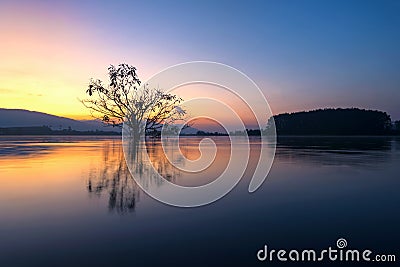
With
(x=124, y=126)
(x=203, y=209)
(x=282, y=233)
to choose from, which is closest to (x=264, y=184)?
(x=203, y=209)

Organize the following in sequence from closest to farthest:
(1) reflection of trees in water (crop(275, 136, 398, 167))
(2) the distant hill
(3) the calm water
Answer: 1. (3) the calm water
2. (1) reflection of trees in water (crop(275, 136, 398, 167))
3. (2) the distant hill

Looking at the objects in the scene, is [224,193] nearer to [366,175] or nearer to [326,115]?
[366,175]

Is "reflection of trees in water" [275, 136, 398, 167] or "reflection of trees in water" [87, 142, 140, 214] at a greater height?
"reflection of trees in water" [275, 136, 398, 167]

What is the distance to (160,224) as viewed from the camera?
5.66m

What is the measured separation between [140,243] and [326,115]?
144610mm

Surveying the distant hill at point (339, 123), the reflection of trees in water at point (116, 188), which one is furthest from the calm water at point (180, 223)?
the distant hill at point (339, 123)

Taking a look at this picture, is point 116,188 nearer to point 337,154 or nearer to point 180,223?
point 180,223

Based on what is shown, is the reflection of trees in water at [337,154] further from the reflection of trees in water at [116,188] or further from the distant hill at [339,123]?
the distant hill at [339,123]

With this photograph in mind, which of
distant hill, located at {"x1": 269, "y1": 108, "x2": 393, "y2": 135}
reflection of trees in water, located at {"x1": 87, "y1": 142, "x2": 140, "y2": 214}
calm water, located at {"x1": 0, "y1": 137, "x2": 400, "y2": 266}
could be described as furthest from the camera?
distant hill, located at {"x1": 269, "y1": 108, "x2": 393, "y2": 135}

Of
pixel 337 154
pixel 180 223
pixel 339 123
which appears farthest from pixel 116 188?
pixel 339 123

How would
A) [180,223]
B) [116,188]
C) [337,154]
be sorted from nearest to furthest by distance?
1. [180,223]
2. [116,188]
3. [337,154]

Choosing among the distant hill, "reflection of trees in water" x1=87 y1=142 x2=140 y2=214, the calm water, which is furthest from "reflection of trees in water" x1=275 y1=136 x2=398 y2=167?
the distant hill

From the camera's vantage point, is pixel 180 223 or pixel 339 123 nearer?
pixel 180 223

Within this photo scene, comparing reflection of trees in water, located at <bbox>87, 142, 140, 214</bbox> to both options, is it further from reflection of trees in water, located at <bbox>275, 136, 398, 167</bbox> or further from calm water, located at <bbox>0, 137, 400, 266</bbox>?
reflection of trees in water, located at <bbox>275, 136, 398, 167</bbox>
